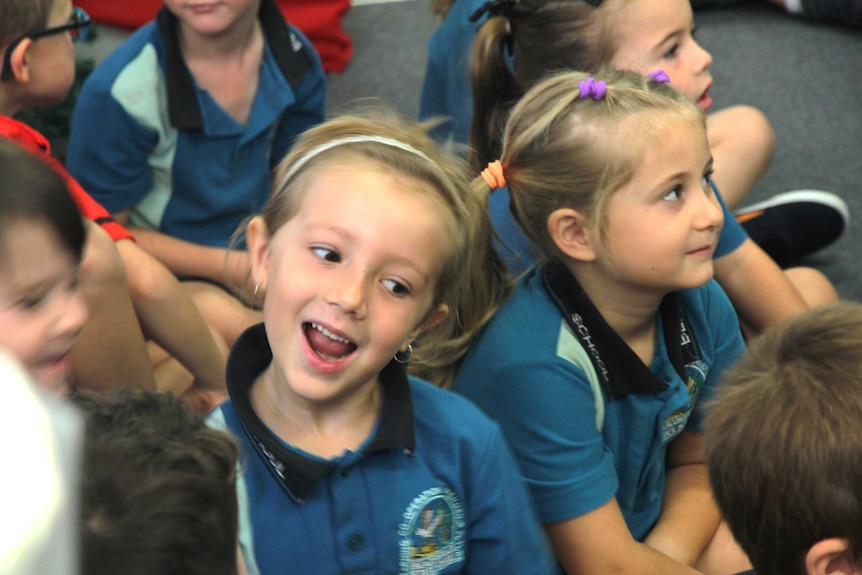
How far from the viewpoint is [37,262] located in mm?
984

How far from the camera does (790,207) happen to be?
2078mm

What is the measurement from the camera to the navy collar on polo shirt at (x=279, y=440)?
1.03 metres

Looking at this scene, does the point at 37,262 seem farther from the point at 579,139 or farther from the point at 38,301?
the point at 579,139

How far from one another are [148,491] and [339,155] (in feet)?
1.84

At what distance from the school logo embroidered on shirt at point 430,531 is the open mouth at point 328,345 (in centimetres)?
16

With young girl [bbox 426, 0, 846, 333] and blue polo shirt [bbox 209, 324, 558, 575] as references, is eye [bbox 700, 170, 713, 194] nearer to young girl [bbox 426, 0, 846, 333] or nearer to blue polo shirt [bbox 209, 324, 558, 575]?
young girl [bbox 426, 0, 846, 333]

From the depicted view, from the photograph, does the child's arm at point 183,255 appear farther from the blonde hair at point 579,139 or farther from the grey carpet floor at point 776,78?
the grey carpet floor at point 776,78

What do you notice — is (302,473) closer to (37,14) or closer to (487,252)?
(487,252)

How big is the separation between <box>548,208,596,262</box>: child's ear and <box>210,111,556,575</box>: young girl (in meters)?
0.23

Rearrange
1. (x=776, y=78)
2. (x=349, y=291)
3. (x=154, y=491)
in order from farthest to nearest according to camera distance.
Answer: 1. (x=776, y=78)
2. (x=349, y=291)
3. (x=154, y=491)

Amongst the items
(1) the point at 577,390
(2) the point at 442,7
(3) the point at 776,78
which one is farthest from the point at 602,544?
(3) the point at 776,78

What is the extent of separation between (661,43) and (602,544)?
80 cm

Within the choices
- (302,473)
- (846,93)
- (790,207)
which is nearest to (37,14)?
(302,473)

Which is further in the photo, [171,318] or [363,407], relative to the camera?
[171,318]
